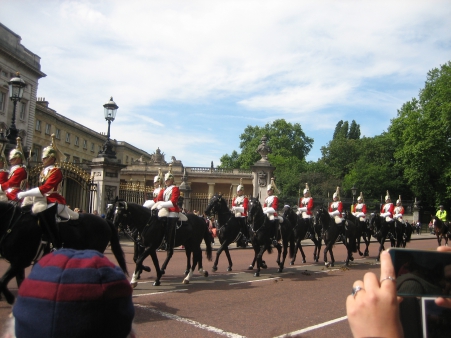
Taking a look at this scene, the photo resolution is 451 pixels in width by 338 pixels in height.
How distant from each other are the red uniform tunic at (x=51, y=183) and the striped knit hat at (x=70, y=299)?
20.2 ft

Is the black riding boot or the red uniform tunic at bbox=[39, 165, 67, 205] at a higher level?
the red uniform tunic at bbox=[39, 165, 67, 205]

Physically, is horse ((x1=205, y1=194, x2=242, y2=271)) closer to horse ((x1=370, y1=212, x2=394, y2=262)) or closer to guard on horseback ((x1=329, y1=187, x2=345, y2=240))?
guard on horseback ((x1=329, y1=187, x2=345, y2=240))

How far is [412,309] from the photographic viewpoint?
5.66 ft

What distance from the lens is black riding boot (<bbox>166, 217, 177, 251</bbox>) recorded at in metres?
10.2

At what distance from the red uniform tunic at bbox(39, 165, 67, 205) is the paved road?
6.02 feet

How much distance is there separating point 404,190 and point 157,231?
5225 centimetres

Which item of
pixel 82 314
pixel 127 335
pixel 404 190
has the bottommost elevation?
pixel 127 335

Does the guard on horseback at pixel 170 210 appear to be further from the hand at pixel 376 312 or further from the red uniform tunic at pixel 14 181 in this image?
the hand at pixel 376 312

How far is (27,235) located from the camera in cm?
708

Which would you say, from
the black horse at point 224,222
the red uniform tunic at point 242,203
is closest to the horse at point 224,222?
the black horse at point 224,222

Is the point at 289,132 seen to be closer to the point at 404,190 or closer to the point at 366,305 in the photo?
the point at 404,190

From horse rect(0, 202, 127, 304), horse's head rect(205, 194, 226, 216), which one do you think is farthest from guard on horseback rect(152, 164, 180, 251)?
horse rect(0, 202, 127, 304)

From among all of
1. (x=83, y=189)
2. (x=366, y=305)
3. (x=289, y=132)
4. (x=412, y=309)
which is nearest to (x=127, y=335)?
(x=366, y=305)

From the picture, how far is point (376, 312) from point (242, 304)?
683 centimetres
